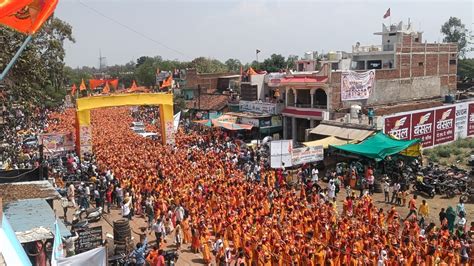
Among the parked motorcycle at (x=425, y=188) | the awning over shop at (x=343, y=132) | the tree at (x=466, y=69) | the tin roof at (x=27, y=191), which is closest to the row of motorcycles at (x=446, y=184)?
the parked motorcycle at (x=425, y=188)

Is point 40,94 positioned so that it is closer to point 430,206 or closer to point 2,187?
point 2,187

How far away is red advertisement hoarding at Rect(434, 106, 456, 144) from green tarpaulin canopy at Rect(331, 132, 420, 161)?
20.1 feet

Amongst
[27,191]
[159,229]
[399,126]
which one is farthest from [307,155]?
[27,191]

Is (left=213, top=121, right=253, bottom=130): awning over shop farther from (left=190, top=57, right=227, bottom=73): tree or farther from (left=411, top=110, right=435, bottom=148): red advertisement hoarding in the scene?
(left=190, top=57, right=227, bottom=73): tree

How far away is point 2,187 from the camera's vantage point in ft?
46.3

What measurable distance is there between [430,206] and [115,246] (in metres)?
11.6

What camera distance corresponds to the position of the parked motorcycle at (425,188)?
1860 cm

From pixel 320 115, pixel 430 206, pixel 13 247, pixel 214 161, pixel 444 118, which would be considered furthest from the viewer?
pixel 320 115

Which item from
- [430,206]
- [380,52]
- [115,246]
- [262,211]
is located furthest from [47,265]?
[380,52]

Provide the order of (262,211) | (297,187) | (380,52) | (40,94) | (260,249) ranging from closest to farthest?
(260,249) < (262,211) < (40,94) < (297,187) < (380,52)

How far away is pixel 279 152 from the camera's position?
2056 cm

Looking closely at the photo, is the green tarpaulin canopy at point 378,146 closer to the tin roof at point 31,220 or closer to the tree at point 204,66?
the tin roof at point 31,220

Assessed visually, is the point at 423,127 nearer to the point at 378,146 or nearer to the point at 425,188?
the point at 378,146

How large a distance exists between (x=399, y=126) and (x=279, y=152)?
7.91m
